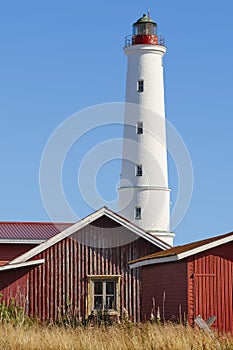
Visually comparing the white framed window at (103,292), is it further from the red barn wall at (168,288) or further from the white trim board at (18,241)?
the white trim board at (18,241)

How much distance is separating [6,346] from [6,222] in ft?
67.0

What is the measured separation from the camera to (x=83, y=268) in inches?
1207

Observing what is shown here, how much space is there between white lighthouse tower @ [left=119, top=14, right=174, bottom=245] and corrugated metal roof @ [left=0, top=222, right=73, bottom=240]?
11.2 meters

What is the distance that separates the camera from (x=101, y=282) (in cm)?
3080

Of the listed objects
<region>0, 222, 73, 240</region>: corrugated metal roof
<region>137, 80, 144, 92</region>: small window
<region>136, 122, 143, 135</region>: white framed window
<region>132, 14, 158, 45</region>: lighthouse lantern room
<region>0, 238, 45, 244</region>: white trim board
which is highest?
<region>132, 14, 158, 45</region>: lighthouse lantern room

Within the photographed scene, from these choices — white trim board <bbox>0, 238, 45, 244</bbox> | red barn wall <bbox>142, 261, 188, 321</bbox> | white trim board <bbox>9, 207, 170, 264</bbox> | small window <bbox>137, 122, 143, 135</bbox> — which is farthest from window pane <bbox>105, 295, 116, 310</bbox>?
small window <bbox>137, 122, 143, 135</bbox>

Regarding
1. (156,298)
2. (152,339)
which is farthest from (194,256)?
(152,339)

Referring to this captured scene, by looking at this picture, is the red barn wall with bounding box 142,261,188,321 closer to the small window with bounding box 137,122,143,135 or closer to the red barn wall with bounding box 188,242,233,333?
the red barn wall with bounding box 188,242,233,333

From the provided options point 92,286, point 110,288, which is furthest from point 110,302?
point 92,286

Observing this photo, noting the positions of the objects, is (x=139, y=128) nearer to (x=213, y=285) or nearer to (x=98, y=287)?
(x=98, y=287)

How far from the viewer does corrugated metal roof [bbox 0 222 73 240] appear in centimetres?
3434

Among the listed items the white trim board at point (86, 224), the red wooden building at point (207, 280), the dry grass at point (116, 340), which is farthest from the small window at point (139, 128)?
the dry grass at point (116, 340)

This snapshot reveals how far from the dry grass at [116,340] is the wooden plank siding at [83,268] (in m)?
12.1

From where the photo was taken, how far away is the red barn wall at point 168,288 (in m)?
23.8
